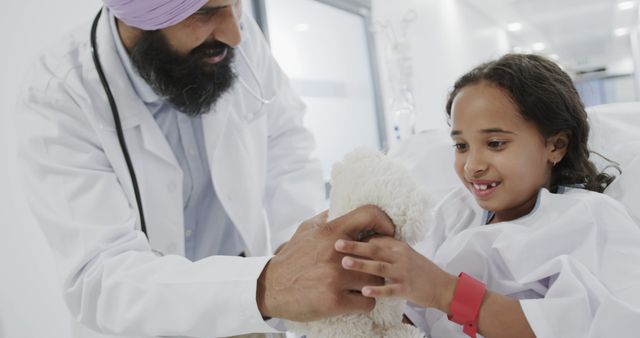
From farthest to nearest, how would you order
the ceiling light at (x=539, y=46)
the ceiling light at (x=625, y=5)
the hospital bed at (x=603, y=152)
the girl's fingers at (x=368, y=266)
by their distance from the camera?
the ceiling light at (x=539, y=46)
the ceiling light at (x=625, y=5)
the hospital bed at (x=603, y=152)
the girl's fingers at (x=368, y=266)

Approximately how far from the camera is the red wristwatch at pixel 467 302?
2.74ft

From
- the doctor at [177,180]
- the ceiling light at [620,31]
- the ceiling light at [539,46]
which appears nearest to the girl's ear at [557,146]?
the doctor at [177,180]

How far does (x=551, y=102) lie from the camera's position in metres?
1.10

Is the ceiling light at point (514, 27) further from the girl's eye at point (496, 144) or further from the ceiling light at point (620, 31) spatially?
the girl's eye at point (496, 144)

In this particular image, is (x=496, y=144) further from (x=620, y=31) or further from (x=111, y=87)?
(x=620, y=31)

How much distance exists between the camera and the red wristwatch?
0.84 metres

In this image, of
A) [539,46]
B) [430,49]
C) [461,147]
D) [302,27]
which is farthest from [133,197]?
[539,46]

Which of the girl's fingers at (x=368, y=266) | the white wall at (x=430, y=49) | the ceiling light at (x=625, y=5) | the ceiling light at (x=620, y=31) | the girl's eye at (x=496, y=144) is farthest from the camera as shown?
the ceiling light at (x=620, y=31)

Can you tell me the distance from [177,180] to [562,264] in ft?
2.89

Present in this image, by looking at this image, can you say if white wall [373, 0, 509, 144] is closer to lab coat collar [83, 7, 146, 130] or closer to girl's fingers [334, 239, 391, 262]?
lab coat collar [83, 7, 146, 130]

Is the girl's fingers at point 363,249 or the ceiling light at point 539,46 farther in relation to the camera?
the ceiling light at point 539,46

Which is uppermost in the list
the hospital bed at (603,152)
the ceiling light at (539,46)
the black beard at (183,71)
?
the black beard at (183,71)

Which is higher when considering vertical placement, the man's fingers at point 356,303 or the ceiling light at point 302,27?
the ceiling light at point 302,27

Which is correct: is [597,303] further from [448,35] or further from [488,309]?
[448,35]
